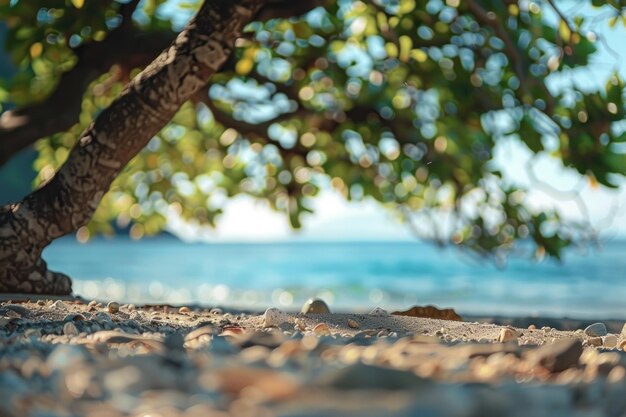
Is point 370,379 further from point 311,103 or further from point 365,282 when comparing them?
point 365,282

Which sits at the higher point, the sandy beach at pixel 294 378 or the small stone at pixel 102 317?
the sandy beach at pixel 294 378

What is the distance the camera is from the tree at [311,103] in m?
4.64

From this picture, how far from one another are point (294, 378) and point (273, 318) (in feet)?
7.17

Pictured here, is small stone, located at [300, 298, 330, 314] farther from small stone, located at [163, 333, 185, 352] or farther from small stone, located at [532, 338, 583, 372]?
small stone, located at [532, 338, 583, 372]

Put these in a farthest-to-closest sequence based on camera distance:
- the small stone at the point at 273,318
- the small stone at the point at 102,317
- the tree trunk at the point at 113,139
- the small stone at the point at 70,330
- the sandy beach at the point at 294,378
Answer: the tree trunk at the point at 113,139, the small stone at the point at 273,318, the small stone at the point at 102,317, the small stone at the point at 70,330, the sandy beach at the point at 294,378

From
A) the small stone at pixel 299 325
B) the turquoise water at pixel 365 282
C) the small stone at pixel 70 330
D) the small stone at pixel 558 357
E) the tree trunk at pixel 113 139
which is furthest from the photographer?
the turquoise water at pixel 365 282

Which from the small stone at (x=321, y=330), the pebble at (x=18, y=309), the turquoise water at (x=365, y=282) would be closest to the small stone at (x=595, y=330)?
the small stone at (x=321, y=330)

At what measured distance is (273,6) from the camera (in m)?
5.32

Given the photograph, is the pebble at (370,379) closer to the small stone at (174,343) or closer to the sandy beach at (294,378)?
the sandy beach at (294,378)

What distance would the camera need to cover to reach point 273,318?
374 centimetres

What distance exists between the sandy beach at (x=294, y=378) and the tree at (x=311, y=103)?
2025 millimetres

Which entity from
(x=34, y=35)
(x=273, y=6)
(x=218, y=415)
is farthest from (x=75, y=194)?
(x=218, y=415)

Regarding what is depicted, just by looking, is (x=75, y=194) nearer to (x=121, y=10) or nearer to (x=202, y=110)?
(x=121, y=10)

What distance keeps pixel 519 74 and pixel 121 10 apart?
2619mm
